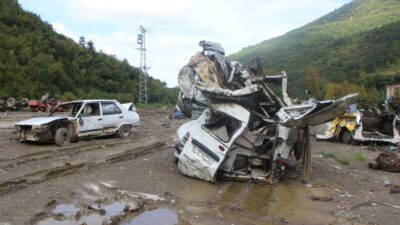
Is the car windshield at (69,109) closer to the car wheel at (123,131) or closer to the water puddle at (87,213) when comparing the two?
the car wheel at (123,131)

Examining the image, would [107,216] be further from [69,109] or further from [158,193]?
[69,109]

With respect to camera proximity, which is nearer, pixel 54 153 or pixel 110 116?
pixel 54 153

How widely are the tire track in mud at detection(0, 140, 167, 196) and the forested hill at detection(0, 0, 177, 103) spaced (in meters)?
27.9

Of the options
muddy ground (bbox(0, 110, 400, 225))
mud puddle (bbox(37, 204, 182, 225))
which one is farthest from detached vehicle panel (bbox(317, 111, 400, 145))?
mud puddle (bbox(37, 204, 182, 225))

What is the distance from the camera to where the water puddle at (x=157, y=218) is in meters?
6.25

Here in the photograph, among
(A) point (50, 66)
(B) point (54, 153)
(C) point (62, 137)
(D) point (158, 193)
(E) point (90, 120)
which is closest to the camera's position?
(D) point (158, 193)

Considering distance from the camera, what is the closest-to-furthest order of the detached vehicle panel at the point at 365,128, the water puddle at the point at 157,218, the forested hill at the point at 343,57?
the water puddle at the point at 157,218 < the detached vehicle panel at the point at 365,128 < the forested hill at the point at 343,57

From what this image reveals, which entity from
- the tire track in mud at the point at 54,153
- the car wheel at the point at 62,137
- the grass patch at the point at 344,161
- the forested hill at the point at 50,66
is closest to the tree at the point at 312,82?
the forested hill at the point at 50,66

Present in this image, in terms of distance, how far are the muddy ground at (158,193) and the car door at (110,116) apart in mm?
2875

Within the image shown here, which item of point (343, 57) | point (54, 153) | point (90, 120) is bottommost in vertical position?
point (54, 153)

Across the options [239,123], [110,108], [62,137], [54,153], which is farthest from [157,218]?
[110,108]

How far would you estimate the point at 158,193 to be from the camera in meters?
7.99

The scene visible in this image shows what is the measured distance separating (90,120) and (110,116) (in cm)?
101

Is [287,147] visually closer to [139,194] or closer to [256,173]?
[256,173]
